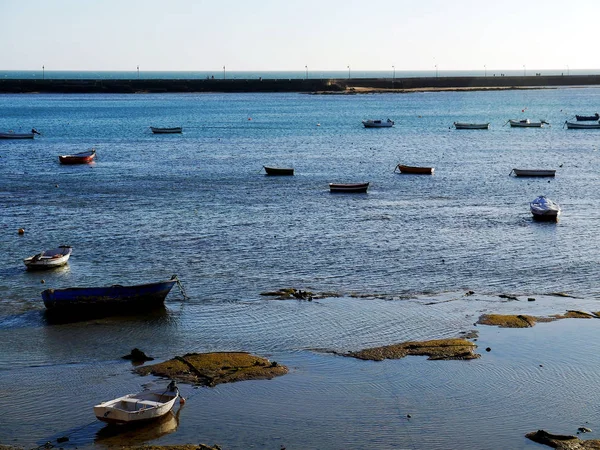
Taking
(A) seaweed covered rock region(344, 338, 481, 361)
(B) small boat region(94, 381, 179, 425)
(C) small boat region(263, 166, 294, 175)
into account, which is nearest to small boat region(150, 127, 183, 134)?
(C) small boat region(263, 166, 294, 175)

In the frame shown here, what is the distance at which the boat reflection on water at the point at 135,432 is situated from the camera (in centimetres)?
2147

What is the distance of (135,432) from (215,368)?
4.53 meters

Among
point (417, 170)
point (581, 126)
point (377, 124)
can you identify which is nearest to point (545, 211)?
point (417, 170)

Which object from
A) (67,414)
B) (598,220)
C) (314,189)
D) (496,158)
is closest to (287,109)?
(496,158)

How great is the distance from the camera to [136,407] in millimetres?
22375

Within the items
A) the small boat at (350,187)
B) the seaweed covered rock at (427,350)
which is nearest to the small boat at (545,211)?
the small boat at (350,187)

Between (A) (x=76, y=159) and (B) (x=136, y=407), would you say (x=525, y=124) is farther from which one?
(B) (x=136, y=407)

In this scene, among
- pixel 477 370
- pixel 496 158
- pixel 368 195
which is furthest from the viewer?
pixel 496 158

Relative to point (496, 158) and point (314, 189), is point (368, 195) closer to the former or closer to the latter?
point (314, 189)

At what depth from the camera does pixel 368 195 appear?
203ft

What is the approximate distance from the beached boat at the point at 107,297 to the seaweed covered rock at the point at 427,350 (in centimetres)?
899

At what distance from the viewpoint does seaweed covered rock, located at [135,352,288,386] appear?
25.5 m

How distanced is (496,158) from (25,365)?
6743 cm

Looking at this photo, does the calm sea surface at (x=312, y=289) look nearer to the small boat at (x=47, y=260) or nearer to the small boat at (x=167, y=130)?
the small boat at (x=47, y=260)
